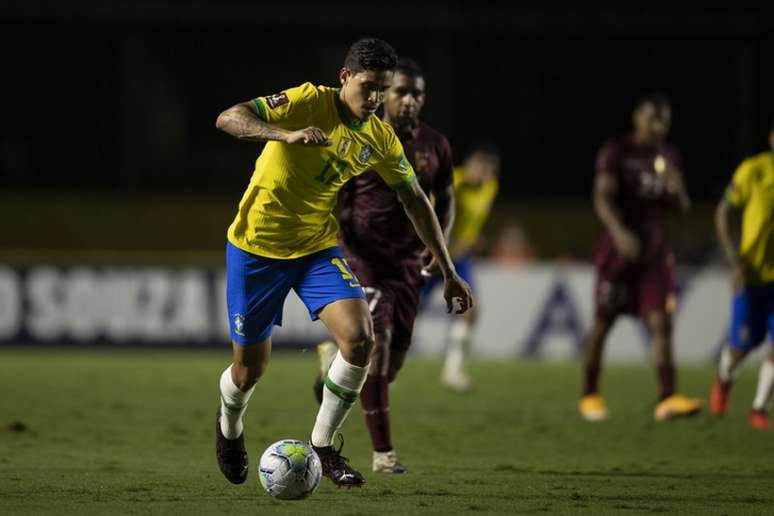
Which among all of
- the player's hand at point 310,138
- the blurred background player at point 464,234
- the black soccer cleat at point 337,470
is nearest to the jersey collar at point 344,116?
the player's hand at point 310,138

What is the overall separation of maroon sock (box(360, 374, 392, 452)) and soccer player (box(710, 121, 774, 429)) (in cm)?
392

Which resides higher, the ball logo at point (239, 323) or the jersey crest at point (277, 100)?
the jersey crest at point (277, 100)

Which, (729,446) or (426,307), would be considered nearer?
(729,446)

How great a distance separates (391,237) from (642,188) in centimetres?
366

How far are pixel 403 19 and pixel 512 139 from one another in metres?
2.70

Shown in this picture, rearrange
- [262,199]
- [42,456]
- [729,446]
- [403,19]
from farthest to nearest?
[403,19]
[729,446]
[42,456]
[262,199]

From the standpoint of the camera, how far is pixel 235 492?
7.35 meters

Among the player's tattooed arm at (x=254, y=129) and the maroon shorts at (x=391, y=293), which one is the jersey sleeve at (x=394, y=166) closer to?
the player's tattooed arm at (x=254, y=129)

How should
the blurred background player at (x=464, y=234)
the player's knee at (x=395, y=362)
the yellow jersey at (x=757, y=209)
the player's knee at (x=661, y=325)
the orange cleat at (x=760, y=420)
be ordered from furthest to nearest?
the blurred background player at (x=464, y=234) → the player's knee at (x=661, y=325) → the orange cleat at (x=760, y=420) → the yellow jersey at (x=757, y=209) → the player's knee at (x=395, y=362)

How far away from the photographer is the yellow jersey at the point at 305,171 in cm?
708

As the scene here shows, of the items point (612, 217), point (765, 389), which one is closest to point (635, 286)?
point (612, 217)

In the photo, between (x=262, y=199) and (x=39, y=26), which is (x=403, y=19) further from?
(x=262, y=199)

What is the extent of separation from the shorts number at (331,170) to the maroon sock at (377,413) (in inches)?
65.1

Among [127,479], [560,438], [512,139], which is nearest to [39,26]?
[512,139]
